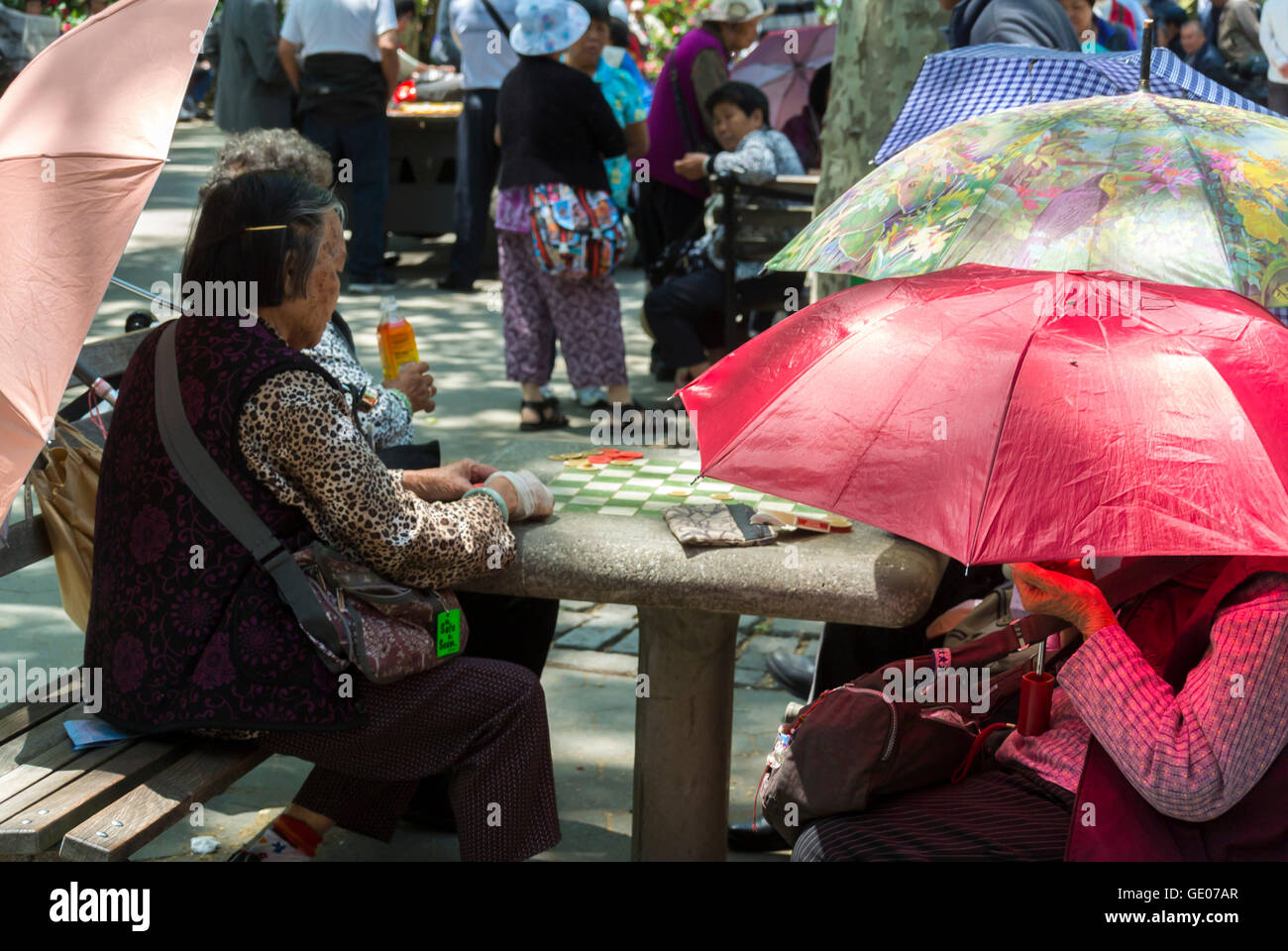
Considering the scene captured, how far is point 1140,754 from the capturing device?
2.05 metres

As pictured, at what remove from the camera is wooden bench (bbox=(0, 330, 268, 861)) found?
2287mm

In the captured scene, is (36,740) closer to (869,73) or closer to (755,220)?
(869,73)

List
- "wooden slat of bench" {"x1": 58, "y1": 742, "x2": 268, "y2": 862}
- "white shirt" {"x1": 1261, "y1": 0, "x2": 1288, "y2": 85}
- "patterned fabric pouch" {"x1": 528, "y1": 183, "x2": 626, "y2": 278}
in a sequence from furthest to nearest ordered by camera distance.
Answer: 1. "patterned fabric pouch" {"x1": 528, "y1": 183, "x2": 626, "y2": 278}
2. "white shirt" {"x1": 1261, "y1": 0, "x2": 1288, "y2": 85}
3. "wooden slat of bench" {"x1": 58, "y1": 742, "x2": 268, "y2": 862}

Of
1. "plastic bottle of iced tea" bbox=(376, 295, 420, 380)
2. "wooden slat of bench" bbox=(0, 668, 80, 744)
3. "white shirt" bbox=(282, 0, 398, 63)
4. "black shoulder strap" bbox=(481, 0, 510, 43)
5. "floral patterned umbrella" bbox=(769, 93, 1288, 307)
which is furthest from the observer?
"white shirt" bbox=(282, 0, 398, 63)

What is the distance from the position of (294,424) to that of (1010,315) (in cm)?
125

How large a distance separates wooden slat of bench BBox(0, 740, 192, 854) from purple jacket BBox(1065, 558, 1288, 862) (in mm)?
1583

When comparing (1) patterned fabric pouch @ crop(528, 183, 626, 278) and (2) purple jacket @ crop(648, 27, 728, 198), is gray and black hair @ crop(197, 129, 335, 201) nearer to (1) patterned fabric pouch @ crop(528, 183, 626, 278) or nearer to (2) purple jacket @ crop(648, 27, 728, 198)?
(1) patterned fabric pouch @ crop(528, 183, 626, 278)

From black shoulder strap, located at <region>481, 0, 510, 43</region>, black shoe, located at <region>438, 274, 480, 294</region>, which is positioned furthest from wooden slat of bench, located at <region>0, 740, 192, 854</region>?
black shoe, located at <region>438, 274, 480, 294</region>

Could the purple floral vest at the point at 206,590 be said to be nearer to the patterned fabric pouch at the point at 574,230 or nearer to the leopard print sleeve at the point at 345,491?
the leopard print sleeve at the point at 345,491

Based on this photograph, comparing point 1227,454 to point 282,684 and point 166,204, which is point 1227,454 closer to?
point 282,684
